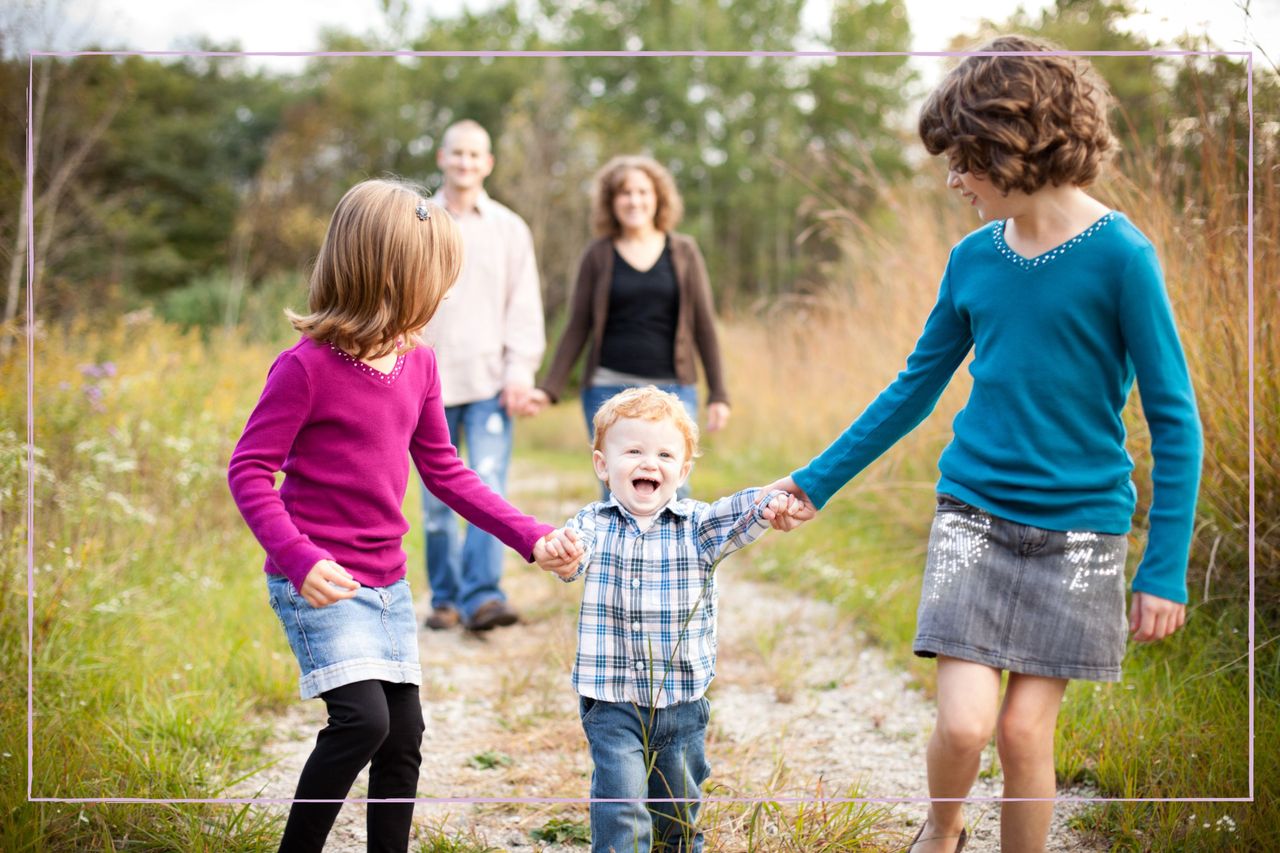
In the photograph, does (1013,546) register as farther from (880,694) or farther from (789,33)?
(789,33)

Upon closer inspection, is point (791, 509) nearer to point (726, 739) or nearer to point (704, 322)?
point (726, 739)

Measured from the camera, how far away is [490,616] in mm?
4508

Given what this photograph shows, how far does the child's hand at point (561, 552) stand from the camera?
226 centimetres

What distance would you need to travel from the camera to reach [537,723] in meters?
3.47

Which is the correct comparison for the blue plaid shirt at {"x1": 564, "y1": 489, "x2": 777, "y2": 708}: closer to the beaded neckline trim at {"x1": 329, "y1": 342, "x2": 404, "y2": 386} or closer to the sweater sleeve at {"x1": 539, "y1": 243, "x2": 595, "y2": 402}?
the beaded neckline trim at {"x1": 329, "y1": 342, "x2": 404, "y2": 386}

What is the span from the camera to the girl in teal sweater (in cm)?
207

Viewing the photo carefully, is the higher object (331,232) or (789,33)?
(789,33)

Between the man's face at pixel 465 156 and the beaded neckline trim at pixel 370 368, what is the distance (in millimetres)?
2379

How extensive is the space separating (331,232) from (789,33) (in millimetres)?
23598

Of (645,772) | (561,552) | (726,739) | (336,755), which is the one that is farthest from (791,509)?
(726,739)

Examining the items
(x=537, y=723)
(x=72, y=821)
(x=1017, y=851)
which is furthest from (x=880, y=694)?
(x=72, y=821)

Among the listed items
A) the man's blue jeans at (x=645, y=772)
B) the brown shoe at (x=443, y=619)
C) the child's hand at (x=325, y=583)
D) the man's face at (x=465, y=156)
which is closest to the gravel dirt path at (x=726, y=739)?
the brown shoe at (x=443, y=619)

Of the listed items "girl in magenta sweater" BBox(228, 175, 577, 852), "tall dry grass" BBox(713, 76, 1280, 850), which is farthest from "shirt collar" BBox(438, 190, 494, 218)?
"girl in magenta sweater" BBox(228, 175, 577, 852)

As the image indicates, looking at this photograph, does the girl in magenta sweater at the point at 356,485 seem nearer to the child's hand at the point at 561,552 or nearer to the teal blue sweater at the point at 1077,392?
the child's hand at the point at 561,552
